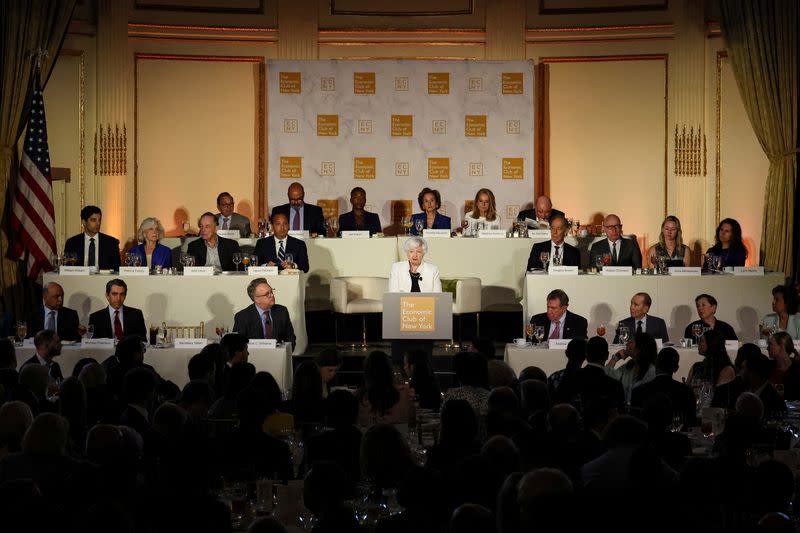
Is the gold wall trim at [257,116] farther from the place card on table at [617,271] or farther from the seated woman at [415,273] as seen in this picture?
the place card on table at [617,271]

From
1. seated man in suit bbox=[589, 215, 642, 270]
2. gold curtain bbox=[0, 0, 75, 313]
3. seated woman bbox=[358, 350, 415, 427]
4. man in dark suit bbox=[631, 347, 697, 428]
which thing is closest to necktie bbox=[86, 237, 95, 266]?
gold curtain bbox=[0, 0, 75, 313]

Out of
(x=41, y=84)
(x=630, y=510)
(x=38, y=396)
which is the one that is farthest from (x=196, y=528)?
(x=41, y=84)

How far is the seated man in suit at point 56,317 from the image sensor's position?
30.5 feet

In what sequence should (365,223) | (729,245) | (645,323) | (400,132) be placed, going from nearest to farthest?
1. (645,323)
2. (729,245)
3. (365,223)
4. (400,132)

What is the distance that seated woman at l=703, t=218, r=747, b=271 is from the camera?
35.0ft

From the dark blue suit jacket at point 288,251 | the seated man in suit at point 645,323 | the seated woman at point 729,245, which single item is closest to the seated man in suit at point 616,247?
the seated woman at point 729,245

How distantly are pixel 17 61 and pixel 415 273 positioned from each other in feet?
16.2

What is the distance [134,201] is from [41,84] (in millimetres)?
1808

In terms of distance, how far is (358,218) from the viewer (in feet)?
39.0

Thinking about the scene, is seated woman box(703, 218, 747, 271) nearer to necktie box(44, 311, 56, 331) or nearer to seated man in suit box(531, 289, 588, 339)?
seated man in suit box(531, 289, 588, 339)

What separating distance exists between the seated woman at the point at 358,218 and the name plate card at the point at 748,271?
146 inches

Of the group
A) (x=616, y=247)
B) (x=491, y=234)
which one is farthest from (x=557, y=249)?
(x=491, y=234)

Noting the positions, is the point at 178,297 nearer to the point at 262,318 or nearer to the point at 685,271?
the point at 262,318

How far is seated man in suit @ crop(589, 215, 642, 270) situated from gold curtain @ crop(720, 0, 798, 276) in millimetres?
1863
